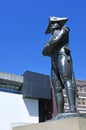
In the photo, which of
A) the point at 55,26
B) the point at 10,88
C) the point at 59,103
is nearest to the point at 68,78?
the point at 59,103

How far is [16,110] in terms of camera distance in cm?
4200

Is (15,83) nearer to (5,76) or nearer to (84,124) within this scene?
(5,76)

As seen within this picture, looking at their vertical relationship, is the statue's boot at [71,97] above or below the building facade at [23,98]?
below

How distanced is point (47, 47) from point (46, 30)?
2.03ft

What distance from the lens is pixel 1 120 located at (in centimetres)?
3944

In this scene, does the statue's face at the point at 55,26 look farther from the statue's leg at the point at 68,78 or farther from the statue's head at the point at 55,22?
the statue's leg at the point at 68,78

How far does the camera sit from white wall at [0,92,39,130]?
40094 millimetres

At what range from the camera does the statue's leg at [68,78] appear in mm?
5762

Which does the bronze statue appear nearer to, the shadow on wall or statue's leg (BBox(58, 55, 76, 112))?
Answer: statue's leg (BBox(58, 55, 76, 112))

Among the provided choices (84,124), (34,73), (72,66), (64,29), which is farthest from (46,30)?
(34,73)

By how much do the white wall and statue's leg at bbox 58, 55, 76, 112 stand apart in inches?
1360

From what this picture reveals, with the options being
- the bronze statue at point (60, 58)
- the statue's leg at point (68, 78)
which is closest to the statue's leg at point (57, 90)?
the bronze statue at point (60, 58)

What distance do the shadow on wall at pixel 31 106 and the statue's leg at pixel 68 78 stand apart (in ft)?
124

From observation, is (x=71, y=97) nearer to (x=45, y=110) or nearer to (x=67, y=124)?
(x=67, y=124)
